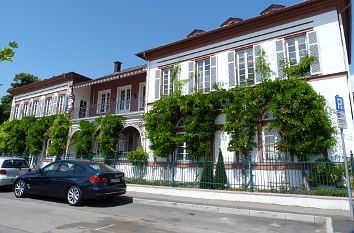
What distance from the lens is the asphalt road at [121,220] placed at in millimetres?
6543

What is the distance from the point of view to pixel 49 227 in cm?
649

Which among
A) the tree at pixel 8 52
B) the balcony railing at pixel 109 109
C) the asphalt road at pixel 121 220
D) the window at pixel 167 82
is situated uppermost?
the window at pixel 167 82

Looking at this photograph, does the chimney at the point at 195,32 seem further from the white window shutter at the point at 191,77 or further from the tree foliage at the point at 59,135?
the tree foliage at the point at 59,135

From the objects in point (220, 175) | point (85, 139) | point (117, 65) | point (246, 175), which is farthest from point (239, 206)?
point (117, 65)

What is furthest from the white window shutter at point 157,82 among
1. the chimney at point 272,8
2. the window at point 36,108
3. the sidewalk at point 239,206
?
the window at point 36,108

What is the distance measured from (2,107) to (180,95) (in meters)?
32.8

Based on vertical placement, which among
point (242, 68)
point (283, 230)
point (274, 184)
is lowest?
point (283, 230)

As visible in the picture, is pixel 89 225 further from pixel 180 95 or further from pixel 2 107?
pixel 2 107

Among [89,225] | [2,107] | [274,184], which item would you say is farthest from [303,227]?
[2,107]

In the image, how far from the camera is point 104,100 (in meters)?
23.3

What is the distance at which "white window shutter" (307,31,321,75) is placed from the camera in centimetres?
1240

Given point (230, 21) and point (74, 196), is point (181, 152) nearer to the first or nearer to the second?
point (74, 196)

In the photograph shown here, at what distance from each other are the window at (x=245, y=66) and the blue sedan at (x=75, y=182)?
320 inches

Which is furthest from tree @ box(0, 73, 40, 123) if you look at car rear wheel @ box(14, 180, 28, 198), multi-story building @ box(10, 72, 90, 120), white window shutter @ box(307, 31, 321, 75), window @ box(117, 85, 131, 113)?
white window shutter @ box(307, 31, 321, 75)
